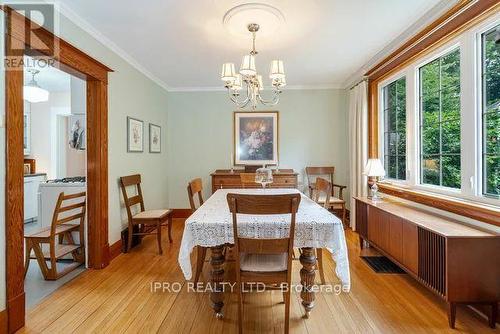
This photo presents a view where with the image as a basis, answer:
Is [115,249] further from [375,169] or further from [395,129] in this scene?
[395,129]

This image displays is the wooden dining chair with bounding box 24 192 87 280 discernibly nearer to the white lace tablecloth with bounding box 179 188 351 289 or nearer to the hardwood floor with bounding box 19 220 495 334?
the hardwood floor with bounding box 19 220 495 334

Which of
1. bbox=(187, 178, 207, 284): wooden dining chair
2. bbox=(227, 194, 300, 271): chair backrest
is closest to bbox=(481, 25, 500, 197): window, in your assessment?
bbox=(227, 194, 300, 271): chair backrest

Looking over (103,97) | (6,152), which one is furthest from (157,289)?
(103,97)

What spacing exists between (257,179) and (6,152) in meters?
1.99

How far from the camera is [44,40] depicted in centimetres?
218

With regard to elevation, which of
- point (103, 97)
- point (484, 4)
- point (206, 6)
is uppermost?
point (206, 6)

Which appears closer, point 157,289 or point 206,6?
point 206,6

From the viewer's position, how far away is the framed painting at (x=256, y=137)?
5.00m

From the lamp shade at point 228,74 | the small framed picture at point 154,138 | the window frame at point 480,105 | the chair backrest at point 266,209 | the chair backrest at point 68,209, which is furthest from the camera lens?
the small framed picture at point 154,138

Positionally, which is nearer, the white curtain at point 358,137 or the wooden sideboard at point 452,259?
the wooden sideboard at point 452,259

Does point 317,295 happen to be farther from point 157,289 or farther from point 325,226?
point 157,289

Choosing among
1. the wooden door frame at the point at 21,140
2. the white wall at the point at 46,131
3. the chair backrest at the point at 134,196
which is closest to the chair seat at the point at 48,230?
the wooden door frame at the point at 21,140

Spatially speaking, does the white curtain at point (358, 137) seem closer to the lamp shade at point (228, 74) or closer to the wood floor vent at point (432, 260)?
the wood floor vent at point (432, 260)

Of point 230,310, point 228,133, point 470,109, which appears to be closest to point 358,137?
point 470,109
